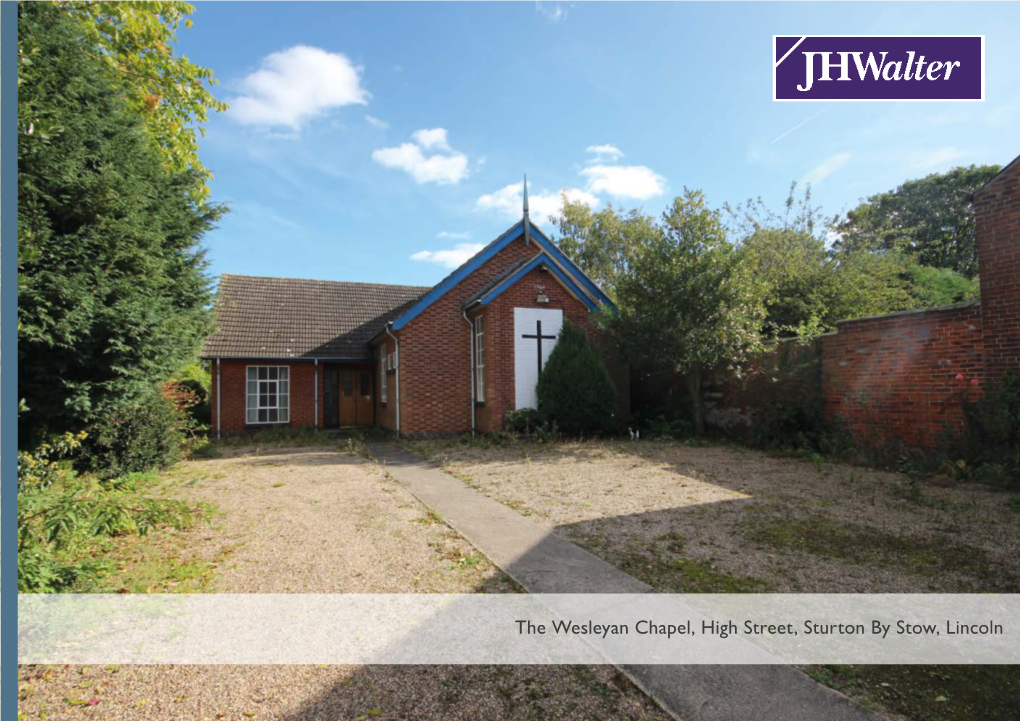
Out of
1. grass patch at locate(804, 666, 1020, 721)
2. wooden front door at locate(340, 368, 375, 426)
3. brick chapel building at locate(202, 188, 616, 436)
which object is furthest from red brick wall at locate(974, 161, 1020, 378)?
wooden front door at locate(340, 368, 375, 426)

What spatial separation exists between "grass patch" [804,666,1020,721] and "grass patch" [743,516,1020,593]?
60.2 inches

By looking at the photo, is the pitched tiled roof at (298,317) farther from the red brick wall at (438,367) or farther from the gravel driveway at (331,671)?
the gravel driveway at (331,671)

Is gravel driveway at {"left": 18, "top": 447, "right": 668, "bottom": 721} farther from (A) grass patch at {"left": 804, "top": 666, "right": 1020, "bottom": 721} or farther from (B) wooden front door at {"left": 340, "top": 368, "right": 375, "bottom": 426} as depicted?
(B) wooden front door at {"left": 340, "top": 368, "right": 375, "bottom": 426}

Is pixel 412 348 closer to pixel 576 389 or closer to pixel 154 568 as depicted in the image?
pixel 576 389

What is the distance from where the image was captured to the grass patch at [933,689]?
2582 millimetres

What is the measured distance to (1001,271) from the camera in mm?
7930

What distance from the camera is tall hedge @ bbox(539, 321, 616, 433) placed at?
13.7 meters

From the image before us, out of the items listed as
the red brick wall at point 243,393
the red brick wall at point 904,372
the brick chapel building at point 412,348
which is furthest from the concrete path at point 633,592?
the red brick wall at point 243,393

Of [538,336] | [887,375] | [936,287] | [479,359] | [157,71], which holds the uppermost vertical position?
[157,71]

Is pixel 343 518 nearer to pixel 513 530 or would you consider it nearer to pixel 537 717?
pixel 513 530

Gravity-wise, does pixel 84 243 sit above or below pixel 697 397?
above

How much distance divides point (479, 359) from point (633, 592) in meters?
11.7

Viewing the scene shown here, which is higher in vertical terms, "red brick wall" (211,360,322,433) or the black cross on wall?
the black cross on wall

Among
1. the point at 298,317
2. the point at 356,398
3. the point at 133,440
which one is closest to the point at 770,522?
the point at 133,440
